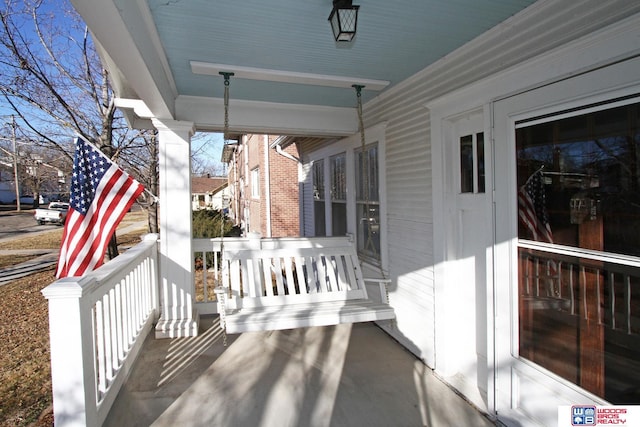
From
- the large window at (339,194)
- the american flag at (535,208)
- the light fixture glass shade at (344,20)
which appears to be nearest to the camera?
the light fixture glass shade at (344,20)

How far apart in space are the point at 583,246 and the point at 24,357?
17.1 feet

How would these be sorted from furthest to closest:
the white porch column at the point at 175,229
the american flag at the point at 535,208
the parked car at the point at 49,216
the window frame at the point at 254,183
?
1. the parked car at the point at 49,216
2. the window frame at the point at 254,183
3. the white porch column at the point at 175,229
4. the american flag at the point at 535,208

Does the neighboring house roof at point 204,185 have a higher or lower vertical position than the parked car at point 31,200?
higher

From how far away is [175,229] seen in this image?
4.07m

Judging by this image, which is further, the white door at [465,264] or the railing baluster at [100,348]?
the white door at [465,264]

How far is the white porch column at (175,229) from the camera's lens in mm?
4012

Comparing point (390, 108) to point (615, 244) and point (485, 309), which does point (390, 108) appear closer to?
point (485, 309)

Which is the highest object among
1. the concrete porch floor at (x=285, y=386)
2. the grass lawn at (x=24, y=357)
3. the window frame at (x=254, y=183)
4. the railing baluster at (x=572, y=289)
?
the window frame at (x=254, y=183)

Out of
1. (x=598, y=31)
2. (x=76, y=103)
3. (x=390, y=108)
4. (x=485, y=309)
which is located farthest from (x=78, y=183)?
(x=76, y=103)

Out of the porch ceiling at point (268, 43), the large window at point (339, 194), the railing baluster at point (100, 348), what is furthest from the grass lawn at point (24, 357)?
the large window at point (339, 194)

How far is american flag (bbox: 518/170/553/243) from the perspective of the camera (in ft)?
7.32

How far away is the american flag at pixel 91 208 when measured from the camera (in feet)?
9.81

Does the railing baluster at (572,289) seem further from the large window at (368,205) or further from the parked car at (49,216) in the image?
the parked car at (49,216)

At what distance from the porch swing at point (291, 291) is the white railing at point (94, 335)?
776 millimetres
